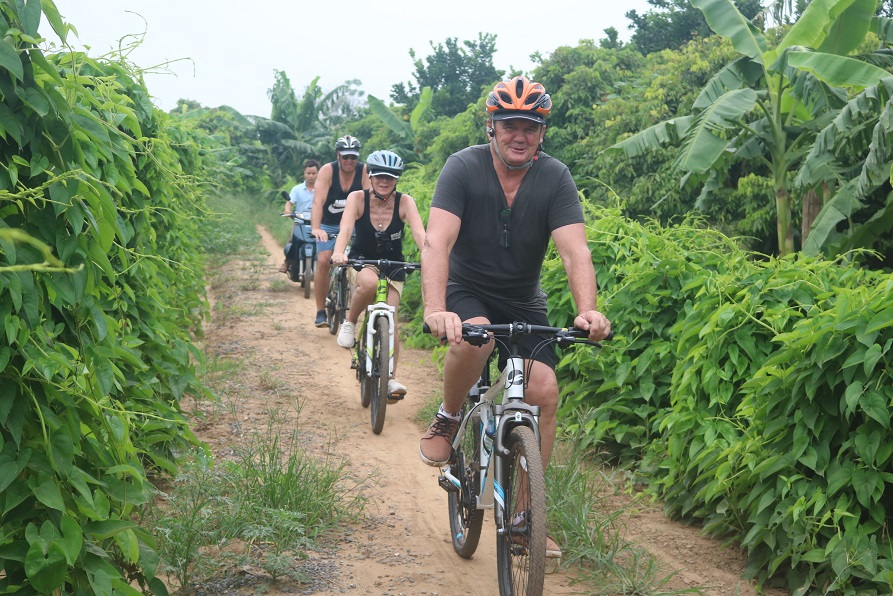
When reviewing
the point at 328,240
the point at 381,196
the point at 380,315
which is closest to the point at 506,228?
the point at 380,315

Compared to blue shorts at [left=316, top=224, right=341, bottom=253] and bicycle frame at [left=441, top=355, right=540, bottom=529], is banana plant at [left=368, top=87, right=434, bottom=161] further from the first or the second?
bicycle frame at [left=441, top=355, right=540, bottom=529]

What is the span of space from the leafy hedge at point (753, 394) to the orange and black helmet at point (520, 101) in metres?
1.68

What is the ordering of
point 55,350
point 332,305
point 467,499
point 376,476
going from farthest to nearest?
point 332,305
point 376,476
point 467,499
point 55,350

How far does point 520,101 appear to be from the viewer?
4.39 meters

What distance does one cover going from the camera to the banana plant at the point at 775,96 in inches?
452

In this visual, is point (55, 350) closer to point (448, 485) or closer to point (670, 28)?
point (448, 485)

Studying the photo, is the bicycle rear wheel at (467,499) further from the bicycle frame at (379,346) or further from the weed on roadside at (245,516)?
the bicycle frame at (379,346)

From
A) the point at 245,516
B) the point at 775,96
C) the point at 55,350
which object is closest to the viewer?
the point at 55,350

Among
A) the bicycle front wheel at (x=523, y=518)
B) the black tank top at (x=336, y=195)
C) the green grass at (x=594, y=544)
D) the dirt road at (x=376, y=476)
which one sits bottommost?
the dirt road at (x=376, y=476)

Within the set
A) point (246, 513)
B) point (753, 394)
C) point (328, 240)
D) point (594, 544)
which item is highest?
point (328, 240)

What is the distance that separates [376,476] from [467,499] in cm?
175

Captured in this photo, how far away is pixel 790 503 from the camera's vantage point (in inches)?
175

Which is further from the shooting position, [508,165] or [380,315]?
[380,315]

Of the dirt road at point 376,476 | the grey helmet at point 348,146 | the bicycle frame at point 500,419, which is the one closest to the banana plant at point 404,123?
the dirt road at point 376,476
